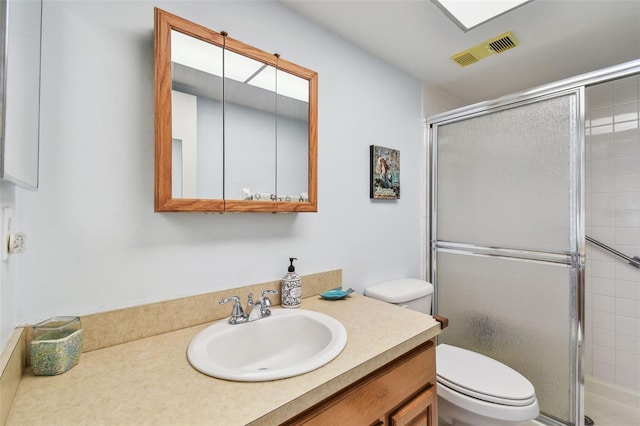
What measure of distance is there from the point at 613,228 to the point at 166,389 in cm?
281

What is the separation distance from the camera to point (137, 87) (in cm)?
98

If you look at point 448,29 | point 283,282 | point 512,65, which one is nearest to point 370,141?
point 448,29

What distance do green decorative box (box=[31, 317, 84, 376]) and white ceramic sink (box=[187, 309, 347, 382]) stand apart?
29 centimetres

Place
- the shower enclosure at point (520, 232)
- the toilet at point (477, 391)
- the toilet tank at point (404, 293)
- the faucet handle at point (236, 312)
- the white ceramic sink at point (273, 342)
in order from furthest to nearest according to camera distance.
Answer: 1. the toilet tank at point (404, 293)
2. the shower enclosure at point (520, 232)
3. the toilet at point (477, 391)
4. the faucet handle at point (236, 312)
5. the white ceramic sink at point (273, 342)

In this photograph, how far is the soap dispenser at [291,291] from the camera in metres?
1.26

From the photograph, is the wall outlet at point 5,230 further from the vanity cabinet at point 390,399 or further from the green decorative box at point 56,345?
the vanity cabinet at point 390,399

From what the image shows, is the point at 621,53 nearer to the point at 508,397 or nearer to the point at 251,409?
the point at 508,397

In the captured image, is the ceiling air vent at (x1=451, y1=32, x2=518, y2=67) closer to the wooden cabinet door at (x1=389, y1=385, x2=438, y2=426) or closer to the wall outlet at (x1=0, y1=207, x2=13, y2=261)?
the wooden cabinet door at (x1=389, y1=385, x2=438, y2=426)

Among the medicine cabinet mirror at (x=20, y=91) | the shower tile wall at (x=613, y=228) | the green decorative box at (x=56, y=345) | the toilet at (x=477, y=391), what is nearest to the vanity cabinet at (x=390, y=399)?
the toilet at (x=477, y=391)

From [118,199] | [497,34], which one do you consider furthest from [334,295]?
[497,34]

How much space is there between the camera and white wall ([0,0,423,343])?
84 centimetres

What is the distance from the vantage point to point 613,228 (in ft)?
6.73

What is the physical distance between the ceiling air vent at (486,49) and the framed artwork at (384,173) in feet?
2.24

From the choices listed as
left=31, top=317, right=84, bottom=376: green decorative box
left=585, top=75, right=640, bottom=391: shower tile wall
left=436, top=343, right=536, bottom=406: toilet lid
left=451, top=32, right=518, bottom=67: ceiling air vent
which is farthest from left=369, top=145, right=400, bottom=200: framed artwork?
left=585, top=75, right=640, bottom=391: shower tile wall
